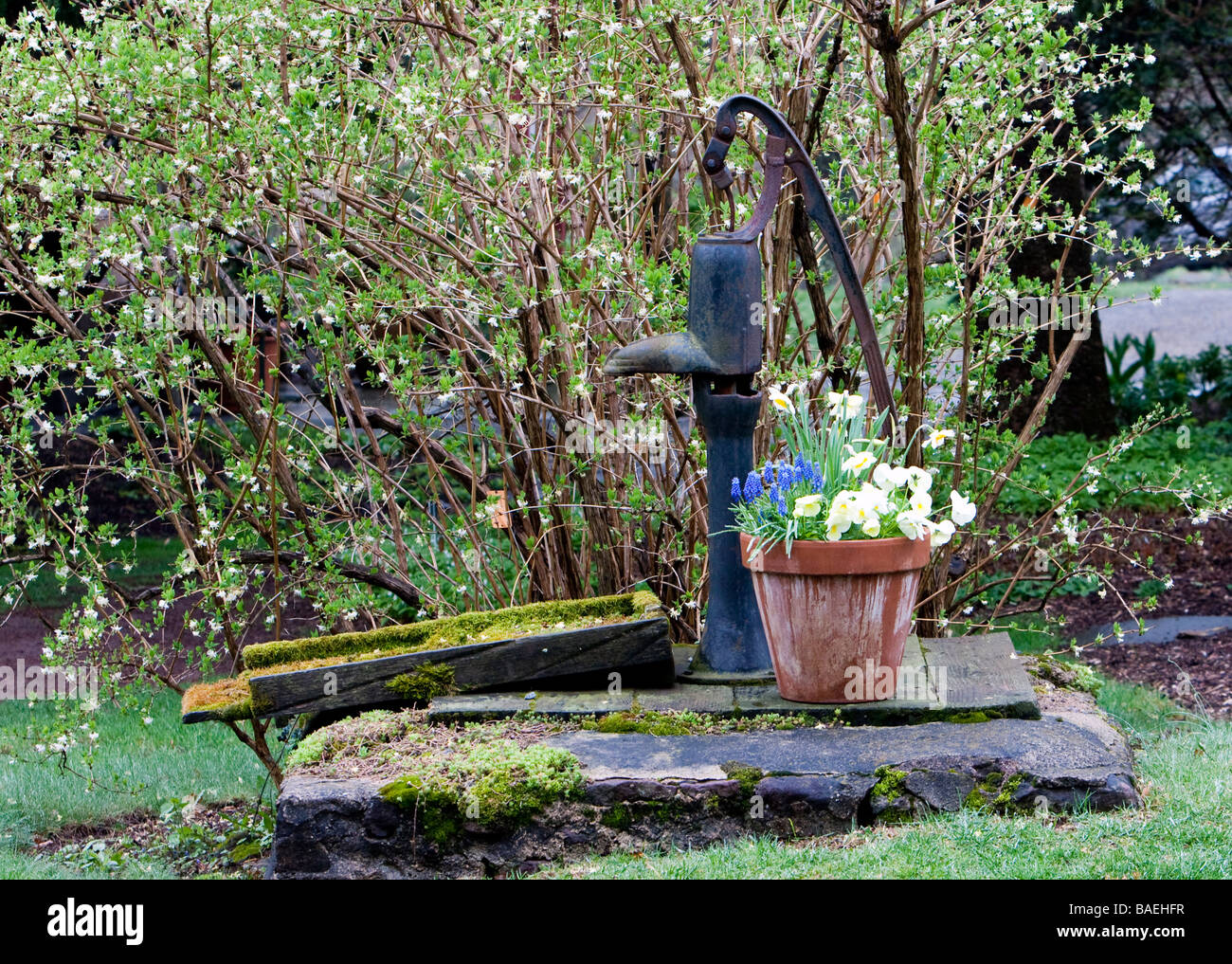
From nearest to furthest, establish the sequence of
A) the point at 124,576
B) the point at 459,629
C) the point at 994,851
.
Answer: the point at 994,851
the point at 459,629
the point at 124,576

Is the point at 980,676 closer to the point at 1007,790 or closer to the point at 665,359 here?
the point at 1007,790

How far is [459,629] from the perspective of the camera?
4.19 meters

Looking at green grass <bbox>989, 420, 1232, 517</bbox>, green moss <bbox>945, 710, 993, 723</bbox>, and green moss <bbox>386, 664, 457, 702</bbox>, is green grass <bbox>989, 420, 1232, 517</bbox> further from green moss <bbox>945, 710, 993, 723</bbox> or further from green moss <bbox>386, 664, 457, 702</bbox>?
green moss <bbox>386, 664, 457, 702</bbox>

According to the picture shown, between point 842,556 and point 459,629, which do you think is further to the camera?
point 459,629

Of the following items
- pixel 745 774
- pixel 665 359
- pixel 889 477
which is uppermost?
pixel 665 359

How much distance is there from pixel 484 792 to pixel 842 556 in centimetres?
117

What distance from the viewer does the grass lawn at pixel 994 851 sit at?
3.01 m

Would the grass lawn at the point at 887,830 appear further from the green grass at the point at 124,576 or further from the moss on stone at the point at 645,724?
the green grass at the point at 124,576

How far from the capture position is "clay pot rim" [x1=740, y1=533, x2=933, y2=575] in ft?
11.5

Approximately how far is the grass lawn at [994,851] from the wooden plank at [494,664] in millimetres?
764

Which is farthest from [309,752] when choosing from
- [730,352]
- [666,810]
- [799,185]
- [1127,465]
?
[1127,465]

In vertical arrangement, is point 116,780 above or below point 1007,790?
below

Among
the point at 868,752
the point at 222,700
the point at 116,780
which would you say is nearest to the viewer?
the point at 868,752

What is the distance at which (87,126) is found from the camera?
4.62 meters
